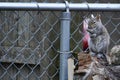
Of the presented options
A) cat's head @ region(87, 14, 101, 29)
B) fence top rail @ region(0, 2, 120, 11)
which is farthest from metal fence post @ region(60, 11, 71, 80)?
cat's head @ region(87, 14, 101, 29)

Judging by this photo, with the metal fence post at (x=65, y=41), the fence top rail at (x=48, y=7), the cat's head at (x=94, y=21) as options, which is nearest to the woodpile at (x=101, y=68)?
the metal fence post at (x=65, y=41)

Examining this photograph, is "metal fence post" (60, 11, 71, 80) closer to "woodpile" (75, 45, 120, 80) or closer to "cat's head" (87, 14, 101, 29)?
"woodpile" (75, 45, 120, 80)

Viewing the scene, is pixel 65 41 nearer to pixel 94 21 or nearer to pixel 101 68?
pixel 101 68

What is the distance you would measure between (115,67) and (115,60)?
43 mm

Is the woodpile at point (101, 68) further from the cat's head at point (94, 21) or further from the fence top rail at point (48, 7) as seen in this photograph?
the cat's head at point (94, 21)

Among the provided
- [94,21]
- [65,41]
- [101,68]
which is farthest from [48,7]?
[94,21]

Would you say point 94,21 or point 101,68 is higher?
point 94,21

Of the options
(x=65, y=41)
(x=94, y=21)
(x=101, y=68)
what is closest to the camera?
(x=101, y=68)

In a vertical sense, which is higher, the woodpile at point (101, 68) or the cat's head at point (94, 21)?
the cat's head at point (94, 21)

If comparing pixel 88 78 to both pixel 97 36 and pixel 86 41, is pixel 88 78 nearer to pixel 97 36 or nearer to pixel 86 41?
pixel 86 41

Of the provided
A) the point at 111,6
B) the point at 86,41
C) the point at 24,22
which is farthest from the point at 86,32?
the point at 24,22

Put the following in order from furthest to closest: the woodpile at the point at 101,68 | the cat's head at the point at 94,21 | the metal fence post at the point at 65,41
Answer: the cat's head at the point at 94,21 → the metal fence post at the point at 65,41 → the woodpile at the point at 101,68

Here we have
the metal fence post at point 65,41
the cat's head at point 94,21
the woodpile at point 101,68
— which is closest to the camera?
the woodpile at point 101,68

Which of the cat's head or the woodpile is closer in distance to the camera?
the woodpile
